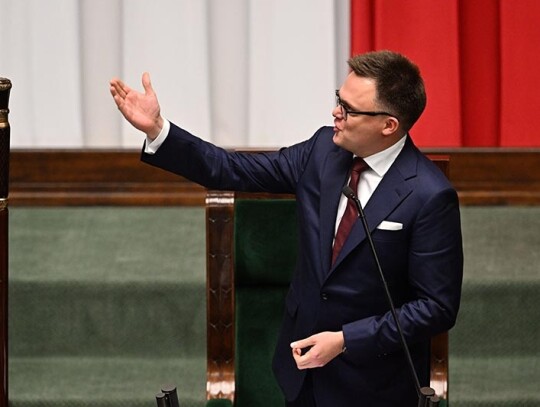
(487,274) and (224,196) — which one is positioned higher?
(224,196)

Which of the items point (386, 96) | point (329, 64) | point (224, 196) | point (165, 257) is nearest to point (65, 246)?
point (165, 257)

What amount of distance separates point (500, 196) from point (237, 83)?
742 millimetres

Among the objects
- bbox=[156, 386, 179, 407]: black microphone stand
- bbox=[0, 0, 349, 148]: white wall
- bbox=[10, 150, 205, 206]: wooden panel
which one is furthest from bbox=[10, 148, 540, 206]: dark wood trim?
bbox=[156, 386, 179, 407]: black microphone stand

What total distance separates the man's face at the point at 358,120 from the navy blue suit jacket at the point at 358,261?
0.21ft

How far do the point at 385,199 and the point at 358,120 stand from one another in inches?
5.0

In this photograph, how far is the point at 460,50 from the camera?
241 centimetres

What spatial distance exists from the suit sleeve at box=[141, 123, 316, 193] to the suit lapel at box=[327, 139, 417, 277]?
0.59ft

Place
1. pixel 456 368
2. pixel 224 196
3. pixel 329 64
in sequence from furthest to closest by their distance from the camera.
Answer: pixel 329 64 → pixel 456 368 → pixel 224 196

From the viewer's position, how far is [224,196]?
1.84 meters

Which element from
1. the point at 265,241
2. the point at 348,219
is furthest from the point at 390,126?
the point at 265,241

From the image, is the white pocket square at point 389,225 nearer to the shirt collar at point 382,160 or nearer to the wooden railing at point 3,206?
the shirt collar at point 382,160

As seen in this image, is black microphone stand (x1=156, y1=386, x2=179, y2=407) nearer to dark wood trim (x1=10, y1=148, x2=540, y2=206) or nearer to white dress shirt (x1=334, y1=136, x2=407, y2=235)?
white dress shirt (x1=334, y1=136, x2=407, y2=235)

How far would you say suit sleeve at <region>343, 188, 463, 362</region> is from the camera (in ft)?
4.64

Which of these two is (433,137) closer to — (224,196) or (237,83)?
(237,83)
